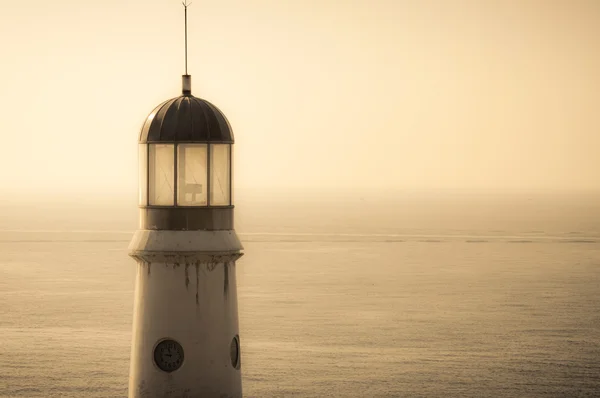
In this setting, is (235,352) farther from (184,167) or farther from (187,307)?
(184,167)

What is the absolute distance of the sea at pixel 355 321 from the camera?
99.0 ft

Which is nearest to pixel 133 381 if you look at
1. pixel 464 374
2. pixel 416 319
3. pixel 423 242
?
pixel 464 374

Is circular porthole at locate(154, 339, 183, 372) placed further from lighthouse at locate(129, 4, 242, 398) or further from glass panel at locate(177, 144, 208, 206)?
glass panel at locate(177, 144, 208, 206)

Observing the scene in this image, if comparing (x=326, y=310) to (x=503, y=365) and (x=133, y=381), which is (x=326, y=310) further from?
(x=133, y=381)

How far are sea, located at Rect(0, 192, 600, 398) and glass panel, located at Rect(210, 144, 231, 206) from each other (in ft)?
8.91

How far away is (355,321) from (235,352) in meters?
34.5

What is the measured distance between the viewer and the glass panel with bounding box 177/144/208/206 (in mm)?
8852

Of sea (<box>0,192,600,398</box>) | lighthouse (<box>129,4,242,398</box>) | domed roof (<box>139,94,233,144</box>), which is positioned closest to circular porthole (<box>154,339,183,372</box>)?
lighthouse (<box>129,4,242,398</box>)

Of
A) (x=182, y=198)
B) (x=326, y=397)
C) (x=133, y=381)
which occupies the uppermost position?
(x=182, y=198)

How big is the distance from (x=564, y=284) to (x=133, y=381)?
52897 millimetres

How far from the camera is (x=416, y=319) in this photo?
4425 cm

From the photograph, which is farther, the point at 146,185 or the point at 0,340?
the point at 0,340

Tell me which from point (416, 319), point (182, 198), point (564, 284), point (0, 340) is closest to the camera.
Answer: point (182, 198)

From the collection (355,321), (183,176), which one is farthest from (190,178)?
(355,321)
